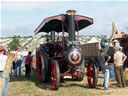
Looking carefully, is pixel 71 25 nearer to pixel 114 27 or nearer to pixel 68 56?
pixel 68 56

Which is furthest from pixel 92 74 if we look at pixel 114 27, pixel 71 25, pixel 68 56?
pixel 114 27

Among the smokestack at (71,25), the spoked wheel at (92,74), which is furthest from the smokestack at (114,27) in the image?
the smokestack at (71,25)

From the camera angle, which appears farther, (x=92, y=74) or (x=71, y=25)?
(x=92, y=74)

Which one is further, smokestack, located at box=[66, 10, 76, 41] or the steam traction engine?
smokestack, located at box=[66, 10, 76, 41]

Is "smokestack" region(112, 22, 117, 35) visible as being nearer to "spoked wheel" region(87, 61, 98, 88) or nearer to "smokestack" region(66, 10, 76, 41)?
"spoked wheel" region(87, 61, 98, 88)

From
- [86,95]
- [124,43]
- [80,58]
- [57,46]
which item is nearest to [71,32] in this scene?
[80,58]

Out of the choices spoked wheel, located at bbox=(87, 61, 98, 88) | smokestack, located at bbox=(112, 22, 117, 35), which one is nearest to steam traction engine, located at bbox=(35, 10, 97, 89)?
spoked wheel, located at bbox=(87, 61, 98, 88)

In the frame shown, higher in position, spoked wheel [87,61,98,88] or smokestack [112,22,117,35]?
smokestack [112,22,117,35]

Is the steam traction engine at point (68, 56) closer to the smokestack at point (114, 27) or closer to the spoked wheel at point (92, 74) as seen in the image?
the spoked wheel at point (92, 74)

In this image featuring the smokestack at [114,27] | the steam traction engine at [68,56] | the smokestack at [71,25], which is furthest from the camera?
the smokestack at [114,27]

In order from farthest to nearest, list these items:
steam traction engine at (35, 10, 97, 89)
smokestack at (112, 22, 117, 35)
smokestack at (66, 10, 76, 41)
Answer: smokestack at (112, 22, 117, 35) < smokestack at (66, 10, 76, 41) < steam traction engine at (35, 10, 97, 89)

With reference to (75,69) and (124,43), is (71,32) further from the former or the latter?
(124,43)

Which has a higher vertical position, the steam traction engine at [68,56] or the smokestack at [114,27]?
the smokestack at [114,27]

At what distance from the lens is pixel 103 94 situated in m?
5.64
